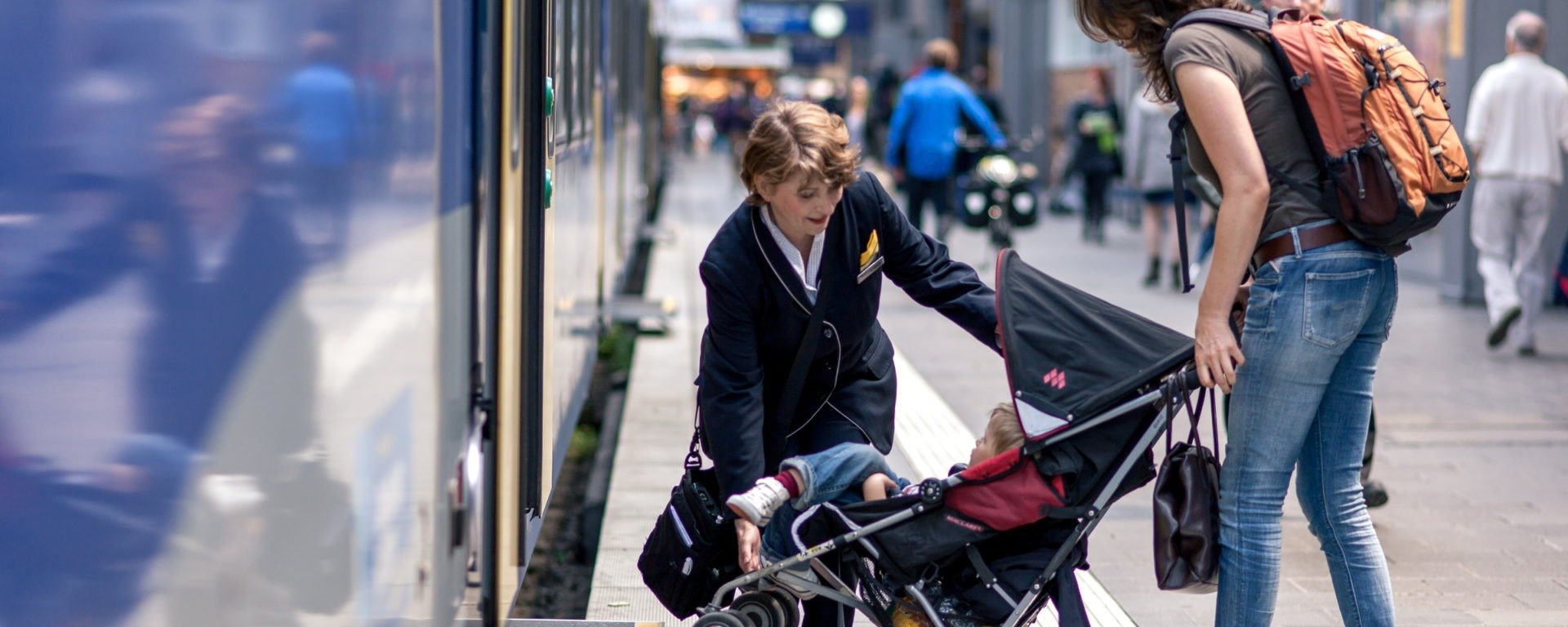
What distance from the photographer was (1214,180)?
119 inches

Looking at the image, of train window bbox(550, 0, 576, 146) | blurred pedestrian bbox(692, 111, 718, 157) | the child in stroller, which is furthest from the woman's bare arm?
blurred pedestrian bbox(692, 111, 718, 157)

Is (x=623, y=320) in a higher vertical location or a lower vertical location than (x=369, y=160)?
lower

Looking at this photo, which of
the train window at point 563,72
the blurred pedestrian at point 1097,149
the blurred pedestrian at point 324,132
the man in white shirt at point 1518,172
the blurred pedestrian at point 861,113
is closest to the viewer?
the blurred pedestrian at point 324,132

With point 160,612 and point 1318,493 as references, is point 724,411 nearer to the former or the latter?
point 1318,493

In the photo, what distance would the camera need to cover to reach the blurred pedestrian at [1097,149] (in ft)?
53.9

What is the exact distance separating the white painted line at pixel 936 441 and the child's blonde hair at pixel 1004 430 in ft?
4.18

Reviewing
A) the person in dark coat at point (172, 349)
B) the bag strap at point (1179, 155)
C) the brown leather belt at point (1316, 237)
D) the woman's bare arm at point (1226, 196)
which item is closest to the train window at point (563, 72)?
the bag strap at point (1179, 155)

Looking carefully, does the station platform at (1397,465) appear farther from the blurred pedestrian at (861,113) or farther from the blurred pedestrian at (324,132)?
the blurred pedestrian at (861,113)

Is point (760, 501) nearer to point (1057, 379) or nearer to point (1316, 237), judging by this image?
point (1057, 379)

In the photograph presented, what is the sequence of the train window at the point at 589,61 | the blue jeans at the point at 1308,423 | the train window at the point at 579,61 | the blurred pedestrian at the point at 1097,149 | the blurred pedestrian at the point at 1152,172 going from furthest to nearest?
1. the blurred pedestrian at the point at 1097,149
2. the blurred pedestrian at the point at 1152,172
3. the train window at the point at 589,61
4. the train window at the point at 579,61
5. the blue jeans at the point at 1308,423

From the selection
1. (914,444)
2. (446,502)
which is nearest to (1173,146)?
(446,502)

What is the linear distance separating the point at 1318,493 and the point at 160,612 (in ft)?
8.06

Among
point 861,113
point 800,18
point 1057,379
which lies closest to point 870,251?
point 1057,379

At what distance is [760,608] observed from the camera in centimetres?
333
